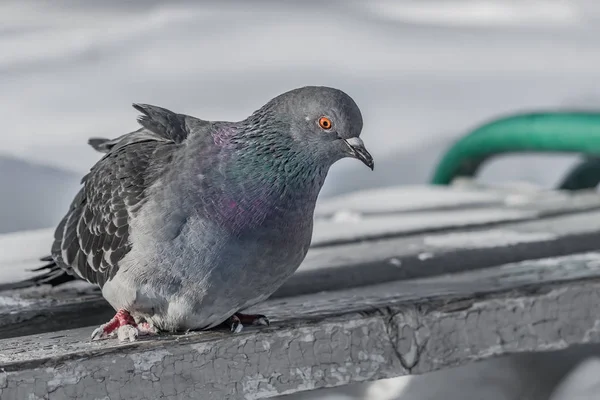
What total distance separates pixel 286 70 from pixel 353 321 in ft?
11.1

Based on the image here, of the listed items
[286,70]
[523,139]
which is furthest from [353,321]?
[286,70]

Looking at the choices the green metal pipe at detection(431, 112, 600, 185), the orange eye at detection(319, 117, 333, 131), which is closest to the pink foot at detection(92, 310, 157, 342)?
the orange eye at detection(319, 117, 333, 131)

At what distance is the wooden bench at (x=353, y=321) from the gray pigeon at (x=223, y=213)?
0.08 metres

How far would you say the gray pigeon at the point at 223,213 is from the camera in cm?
171

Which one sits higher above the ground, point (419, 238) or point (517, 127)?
point (517, 127)

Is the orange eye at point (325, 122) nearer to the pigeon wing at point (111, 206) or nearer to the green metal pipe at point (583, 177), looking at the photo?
Result: the pigeon wing at point (111, 206)

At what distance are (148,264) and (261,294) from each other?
216 mm

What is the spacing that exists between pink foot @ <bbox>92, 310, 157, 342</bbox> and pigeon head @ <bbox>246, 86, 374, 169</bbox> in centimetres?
43

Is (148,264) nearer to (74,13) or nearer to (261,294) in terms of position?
(261,294)

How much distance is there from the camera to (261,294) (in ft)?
5.86

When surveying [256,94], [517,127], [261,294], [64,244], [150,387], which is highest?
[256,94]

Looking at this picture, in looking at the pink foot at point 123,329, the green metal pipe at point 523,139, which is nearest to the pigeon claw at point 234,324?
the pink foot at point 123,329

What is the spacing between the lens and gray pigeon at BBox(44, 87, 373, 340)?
1.71 meters

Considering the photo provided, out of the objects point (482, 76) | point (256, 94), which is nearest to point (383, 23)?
point (482, 76)
